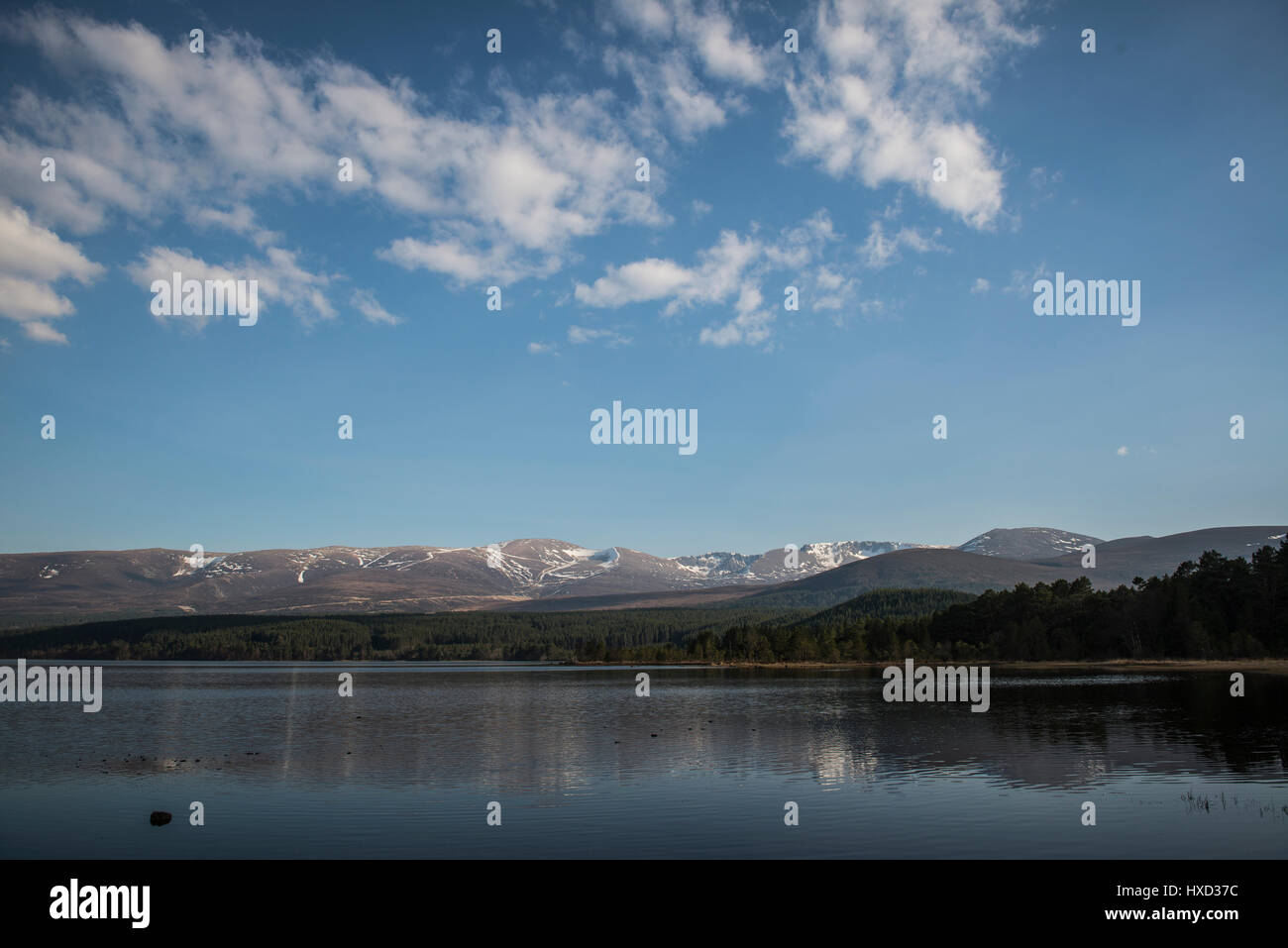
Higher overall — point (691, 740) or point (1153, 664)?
point (691, 740)

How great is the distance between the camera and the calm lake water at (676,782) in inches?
1165

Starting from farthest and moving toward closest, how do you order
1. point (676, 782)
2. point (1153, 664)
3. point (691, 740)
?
1. point (1153, 664)
2. point (691, 740)
3. point (676, 782)

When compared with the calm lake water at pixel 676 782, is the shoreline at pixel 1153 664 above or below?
below

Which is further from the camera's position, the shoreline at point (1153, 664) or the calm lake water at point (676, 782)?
the shoreline at point (1153, 664)

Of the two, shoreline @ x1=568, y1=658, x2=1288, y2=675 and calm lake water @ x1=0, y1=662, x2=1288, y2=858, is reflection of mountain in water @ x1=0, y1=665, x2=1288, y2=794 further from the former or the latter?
shoreline @ x1=568, y1=658, x2=1288, y2=675

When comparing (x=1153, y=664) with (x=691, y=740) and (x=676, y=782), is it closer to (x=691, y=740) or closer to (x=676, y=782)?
(x=691, y=740)

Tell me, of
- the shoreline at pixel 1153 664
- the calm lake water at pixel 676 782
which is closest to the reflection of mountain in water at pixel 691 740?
the calm lake water at pixel 676 782

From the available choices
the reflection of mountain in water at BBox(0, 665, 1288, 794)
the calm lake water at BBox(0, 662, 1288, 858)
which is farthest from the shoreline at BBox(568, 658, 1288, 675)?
the calm lake water at BBox(0, 662, 1288, 858)

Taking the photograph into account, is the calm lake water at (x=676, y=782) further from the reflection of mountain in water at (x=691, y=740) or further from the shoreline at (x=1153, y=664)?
the shoreline at (x=1153, y=664)

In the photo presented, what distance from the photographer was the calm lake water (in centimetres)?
2959

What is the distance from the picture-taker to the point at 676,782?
42.6 metres

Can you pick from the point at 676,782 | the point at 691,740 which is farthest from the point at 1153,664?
the point at 676,782

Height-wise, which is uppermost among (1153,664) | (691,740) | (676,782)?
(676,782)
